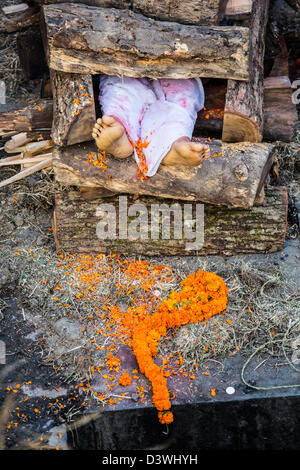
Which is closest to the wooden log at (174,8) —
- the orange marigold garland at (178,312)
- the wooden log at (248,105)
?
the wooden log at (248,105)

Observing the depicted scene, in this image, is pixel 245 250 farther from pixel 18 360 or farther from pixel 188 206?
pixel 18 360

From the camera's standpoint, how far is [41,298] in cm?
363

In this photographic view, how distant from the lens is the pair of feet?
3.31 metres

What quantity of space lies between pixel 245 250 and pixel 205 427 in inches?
58.7

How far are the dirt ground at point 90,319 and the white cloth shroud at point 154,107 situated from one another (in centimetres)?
92

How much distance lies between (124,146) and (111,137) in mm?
151

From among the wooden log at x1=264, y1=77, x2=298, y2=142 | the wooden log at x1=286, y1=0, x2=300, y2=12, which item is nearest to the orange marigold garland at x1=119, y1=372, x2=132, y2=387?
the wooden log at x1=264, y1=77, x2=298, y2=142

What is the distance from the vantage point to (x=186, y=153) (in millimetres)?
3344

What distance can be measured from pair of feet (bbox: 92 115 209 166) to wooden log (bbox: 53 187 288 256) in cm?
42

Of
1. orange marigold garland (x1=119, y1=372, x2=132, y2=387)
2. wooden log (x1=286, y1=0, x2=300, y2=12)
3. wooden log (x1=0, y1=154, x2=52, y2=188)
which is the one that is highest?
wooden log (x1=286, y1=0, x2=300, y2=12)

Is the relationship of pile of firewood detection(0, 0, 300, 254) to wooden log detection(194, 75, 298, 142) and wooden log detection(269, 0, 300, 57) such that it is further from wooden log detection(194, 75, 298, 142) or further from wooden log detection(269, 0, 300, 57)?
wooden log detection(269, 0, 300, 57)

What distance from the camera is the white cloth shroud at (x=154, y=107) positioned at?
3.49 meters

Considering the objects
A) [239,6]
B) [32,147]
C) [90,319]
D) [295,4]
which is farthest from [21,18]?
[295,4]

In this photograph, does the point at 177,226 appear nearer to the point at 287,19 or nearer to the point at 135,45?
the point at 135,45
